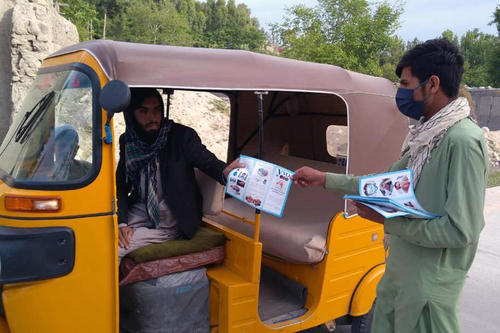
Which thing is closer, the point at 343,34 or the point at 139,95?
the point at 139,95

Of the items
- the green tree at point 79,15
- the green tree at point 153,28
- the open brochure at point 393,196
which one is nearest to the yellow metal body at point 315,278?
the open brochure at point 393,196

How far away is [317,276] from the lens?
296 centimetres

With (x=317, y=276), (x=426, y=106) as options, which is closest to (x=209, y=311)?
(x=317, y=276)

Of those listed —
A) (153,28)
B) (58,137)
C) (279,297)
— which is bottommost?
(279,297)

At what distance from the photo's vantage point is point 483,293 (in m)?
4.71

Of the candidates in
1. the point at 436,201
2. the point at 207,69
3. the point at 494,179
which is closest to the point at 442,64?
the point at 436,201

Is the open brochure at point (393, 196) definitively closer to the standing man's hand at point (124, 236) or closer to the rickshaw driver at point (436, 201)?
the rickshaw driver at point (436, 201)

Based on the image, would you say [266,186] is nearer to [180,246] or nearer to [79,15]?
[180,246]

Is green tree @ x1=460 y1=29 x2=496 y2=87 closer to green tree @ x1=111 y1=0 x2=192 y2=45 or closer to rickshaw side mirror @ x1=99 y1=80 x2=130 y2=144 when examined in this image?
green tree @ x1=111 y1=0 x2=192 y2=45

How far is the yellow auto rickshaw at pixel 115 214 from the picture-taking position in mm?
1917

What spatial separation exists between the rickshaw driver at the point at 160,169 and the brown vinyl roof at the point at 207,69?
52 centimetres

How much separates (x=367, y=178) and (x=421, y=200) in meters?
0.24

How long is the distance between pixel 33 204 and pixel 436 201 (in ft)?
5.74

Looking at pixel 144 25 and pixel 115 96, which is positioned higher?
pixel 144 25
